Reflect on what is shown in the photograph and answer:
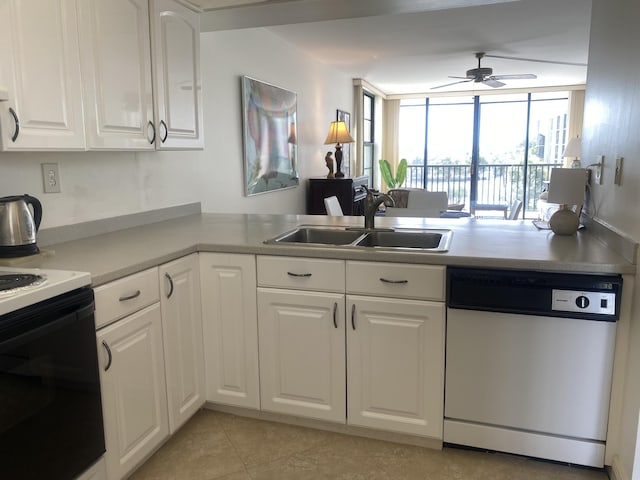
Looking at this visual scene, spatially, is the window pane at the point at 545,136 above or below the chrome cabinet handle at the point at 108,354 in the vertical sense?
above

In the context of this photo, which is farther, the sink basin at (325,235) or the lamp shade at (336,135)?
the lamp shade at (336,135)

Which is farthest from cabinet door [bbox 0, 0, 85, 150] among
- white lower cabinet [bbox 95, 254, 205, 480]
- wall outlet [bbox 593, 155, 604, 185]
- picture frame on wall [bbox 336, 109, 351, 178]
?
picture frame on wall [bbox 336, 109, 351, 178]

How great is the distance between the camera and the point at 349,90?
7320 mm

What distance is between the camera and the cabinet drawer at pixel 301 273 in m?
2.05

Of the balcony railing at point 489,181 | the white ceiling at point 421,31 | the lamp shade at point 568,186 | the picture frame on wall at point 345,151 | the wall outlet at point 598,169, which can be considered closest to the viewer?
the wall outlet at point 598,169

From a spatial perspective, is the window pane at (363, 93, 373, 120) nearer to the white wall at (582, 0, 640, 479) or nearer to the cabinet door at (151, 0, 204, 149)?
the cabinet door at (151, 0, 204, 149)

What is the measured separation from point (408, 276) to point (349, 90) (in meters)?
5.85

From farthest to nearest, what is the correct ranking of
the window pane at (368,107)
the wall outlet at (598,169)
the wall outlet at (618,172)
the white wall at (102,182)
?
the window pane at (368,107)
the wall outlet at (598,169)
the white wall at (102,182)
the wall outlet at (618,172)

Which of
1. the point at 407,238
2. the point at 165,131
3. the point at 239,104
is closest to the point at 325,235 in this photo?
the point at 407,238

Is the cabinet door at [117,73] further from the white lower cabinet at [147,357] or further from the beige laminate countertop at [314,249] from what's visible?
the white lower cabinet at [147,357]

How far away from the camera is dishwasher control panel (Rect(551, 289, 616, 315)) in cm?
174

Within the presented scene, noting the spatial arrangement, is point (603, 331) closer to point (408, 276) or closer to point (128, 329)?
point (408, 276)

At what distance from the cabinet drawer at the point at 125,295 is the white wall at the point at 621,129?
1.73 metres

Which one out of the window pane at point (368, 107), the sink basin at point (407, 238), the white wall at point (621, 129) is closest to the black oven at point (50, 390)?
the sink basin at point (407, 238)
